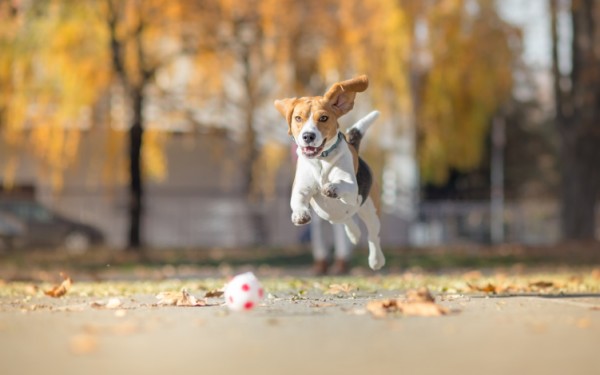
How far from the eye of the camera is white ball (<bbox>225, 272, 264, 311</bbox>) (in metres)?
6.76

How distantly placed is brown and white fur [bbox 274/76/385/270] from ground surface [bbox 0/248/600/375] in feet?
2.36

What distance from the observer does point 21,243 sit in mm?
30359

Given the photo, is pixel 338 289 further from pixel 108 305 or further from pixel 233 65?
pixel 233 65

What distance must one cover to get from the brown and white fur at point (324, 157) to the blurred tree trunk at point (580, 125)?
57.2ft

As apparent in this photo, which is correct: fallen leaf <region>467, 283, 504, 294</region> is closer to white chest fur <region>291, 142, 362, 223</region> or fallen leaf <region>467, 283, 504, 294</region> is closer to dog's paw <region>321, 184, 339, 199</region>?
white chest fur <region>291, 142, 362, 223</region>

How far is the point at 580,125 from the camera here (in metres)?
24.1

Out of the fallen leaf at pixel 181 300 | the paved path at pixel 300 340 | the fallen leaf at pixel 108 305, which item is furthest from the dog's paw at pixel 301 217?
the fallen leaf at pixel 108 305

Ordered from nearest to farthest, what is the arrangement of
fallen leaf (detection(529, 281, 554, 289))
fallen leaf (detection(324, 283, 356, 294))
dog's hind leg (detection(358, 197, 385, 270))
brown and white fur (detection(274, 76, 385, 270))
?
brown and white fur (detection(274, 76, 385, 270)) < dog's hind leg (detection(358, 197, 385, 270)) < fallen leaf (detection(324, 283, 356, 294)) < fallen leaf (detection(529, 281, 554, 289))

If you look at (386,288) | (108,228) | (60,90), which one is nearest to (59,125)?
(60,90)

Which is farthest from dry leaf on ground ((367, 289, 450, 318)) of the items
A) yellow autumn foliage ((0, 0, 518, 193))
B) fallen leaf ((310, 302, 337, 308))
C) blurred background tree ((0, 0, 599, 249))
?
yellow autumn foliage ((0, 0, 518, 193))

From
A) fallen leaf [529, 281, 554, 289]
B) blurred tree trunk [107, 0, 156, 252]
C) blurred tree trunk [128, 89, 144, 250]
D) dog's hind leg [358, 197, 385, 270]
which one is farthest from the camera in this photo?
blurred tree trunk [128, 89, 144, 250]

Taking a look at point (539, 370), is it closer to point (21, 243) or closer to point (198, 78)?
point (198, 78)

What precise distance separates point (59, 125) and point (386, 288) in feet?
54.3

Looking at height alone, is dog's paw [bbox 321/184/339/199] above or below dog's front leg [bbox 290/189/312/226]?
above
